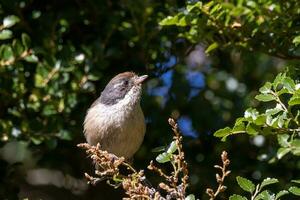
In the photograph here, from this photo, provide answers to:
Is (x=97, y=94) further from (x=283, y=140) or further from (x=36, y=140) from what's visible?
(x=283, y=140)

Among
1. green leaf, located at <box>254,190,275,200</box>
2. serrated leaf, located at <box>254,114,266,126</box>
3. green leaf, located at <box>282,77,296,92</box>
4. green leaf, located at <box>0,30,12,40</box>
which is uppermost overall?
green leaf, located at <box>282,77,296,92</box>

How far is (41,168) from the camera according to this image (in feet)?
21.0

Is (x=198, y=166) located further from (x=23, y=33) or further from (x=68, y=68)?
(x=23, y=33)

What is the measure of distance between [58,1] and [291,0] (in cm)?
265

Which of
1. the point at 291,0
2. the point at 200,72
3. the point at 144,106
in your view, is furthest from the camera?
the point at 200,72

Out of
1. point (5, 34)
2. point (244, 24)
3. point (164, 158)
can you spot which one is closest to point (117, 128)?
point (5, 34)

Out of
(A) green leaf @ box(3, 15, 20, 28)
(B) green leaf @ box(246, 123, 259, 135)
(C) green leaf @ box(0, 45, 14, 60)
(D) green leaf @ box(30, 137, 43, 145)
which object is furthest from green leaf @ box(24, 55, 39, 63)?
(B) green leaf @ box(246, 123, 259, 135)

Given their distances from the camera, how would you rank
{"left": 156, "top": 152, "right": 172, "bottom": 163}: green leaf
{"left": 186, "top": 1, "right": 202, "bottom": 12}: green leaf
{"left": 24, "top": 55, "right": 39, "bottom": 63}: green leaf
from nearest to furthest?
{"left": 156, "top": 152, "right": 172, "bottom": 163}: green leaf, {"left": 186, "top": 1, "right": 202, "bottom": 12}: green leaf, {"left": 24, "top": 55, "right": 39, "bottom": 63}: green leaf

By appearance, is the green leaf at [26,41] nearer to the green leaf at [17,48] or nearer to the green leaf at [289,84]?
the green leaf at [17,48]

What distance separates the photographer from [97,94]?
619 centimetres

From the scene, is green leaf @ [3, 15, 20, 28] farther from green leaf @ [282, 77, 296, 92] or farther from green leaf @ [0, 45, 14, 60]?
green leaf @ [282, 77, 296, 92]

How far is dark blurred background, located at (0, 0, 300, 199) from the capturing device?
18.2 feet

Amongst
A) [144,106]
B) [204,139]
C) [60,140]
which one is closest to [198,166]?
[204,139]

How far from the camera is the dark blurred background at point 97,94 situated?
5.55 metres
